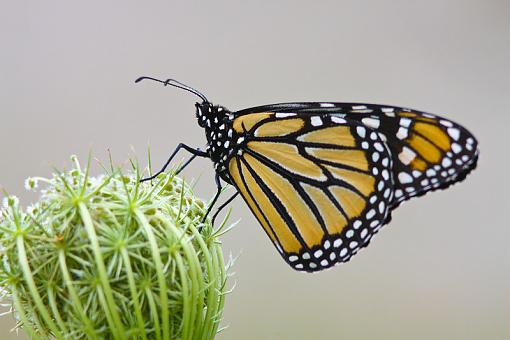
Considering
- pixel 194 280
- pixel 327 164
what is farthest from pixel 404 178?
pixel 194 280

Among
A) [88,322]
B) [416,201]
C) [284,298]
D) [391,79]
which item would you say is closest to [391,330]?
[284,298]

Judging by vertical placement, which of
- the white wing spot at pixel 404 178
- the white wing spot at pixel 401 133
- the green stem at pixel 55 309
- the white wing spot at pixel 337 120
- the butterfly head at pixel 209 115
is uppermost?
the butterfly head at pixel 209 115

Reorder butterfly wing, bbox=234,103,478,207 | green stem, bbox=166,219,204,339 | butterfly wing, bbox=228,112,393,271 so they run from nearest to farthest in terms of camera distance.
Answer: green stem, bbox=166,219,204,339
butterfly wing, bbox=234,103,478,207
butterfly wing, bbox=228,112,393,271

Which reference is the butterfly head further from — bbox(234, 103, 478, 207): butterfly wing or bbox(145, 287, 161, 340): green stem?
bbox(145, 287, 161, 340): green stem

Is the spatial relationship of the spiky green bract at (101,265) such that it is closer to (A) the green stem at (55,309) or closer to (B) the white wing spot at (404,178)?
(A) the green stem at (55,309)

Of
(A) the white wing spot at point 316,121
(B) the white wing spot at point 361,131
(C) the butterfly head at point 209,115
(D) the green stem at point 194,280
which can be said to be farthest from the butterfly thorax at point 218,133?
(D) the green stem at point 194,280

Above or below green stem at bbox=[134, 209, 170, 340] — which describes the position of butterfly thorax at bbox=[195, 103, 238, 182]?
above

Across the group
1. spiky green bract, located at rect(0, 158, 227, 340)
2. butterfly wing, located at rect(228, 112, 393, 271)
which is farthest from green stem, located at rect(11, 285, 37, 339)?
butterfly wing, located at rect(228, 112, 393, 271)
